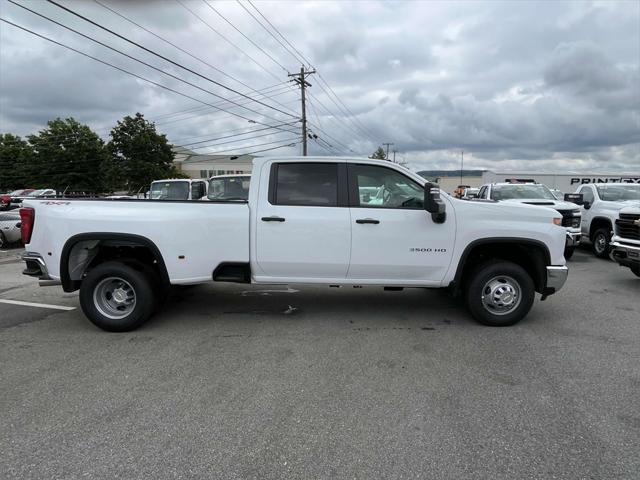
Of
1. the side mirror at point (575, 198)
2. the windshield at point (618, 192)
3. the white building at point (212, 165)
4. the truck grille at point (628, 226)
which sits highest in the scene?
the white building at point (212, 165)

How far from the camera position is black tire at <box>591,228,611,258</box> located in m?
10.8

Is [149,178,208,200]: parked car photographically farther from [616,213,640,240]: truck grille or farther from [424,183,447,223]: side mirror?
[616,213,640,240]: truck grille

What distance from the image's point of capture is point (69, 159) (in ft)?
167

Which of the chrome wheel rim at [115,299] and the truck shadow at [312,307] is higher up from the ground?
the chrome wheel rim at [115,299]

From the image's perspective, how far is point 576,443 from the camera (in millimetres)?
2867

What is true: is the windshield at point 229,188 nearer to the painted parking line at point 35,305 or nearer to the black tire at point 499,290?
the painted parking line at point 35,305

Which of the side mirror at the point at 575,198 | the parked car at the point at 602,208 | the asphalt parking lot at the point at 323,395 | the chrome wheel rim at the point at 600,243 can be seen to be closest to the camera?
the asphalt parking lot at the point at 323,395

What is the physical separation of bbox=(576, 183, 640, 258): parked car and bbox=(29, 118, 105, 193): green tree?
50.3 meters

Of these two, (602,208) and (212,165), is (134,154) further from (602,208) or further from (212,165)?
(212,165)

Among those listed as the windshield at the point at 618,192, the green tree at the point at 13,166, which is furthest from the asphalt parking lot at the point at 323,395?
the green tree at the point at 13,166

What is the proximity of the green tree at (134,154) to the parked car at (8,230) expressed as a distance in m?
30.7

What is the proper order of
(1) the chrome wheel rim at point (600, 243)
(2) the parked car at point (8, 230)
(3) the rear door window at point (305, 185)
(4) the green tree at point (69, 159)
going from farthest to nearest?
(4) the green tree at point (69, 159) → (2) the parked car at point (8, 230) → (1) the chrome wheel rim at point (600, 243) → (3) the rear door window at point (305, 185)

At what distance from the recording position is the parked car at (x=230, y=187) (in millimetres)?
12062

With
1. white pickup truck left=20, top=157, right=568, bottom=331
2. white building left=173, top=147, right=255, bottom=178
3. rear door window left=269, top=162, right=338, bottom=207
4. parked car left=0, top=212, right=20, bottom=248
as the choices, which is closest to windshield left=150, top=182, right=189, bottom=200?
parked car left=0, top=212, right=20, bottom=248
